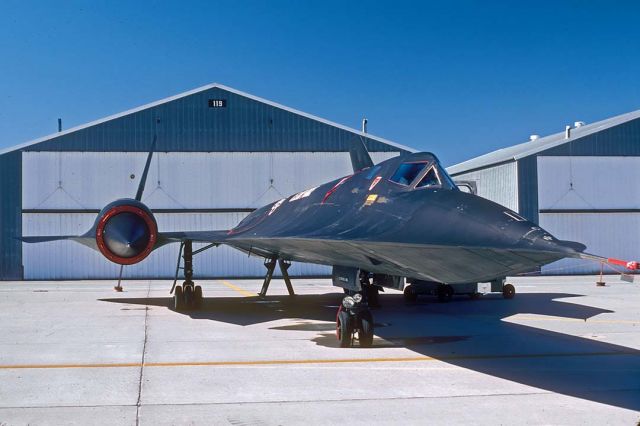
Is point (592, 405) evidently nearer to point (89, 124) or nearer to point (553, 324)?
point (553, 324)

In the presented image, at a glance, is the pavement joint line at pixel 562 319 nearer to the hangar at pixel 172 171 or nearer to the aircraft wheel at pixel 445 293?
the aircraft wheel at pixel 445 293

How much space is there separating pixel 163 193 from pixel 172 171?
1014mm

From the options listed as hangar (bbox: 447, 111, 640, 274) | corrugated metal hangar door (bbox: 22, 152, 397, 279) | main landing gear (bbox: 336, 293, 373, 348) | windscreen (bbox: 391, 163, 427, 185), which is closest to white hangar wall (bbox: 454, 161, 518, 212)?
hangar (bbox: 447, 111, 640, 274)

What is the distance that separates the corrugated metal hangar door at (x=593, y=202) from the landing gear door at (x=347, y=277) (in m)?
21.3

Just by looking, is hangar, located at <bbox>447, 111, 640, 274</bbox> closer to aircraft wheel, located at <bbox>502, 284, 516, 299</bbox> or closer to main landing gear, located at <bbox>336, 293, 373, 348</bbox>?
aircraft wheel, located at <bbox>502, 284, 516, 299</bbox>

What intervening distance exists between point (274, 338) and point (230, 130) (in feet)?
61.9

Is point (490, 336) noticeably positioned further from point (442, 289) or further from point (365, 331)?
point (442, 289)

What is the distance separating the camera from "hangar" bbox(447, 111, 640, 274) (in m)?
28.7

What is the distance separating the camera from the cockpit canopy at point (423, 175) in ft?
26.8

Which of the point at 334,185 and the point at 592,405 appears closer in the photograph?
the point at 592,405

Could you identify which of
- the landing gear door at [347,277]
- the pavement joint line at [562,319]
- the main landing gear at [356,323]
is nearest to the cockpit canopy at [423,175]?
the landing gear door at [347,277]

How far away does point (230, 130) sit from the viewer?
27.8 metres

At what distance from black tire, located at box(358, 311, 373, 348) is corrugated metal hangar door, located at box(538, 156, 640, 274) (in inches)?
851

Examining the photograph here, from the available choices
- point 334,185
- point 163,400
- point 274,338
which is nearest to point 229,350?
point 274,338
